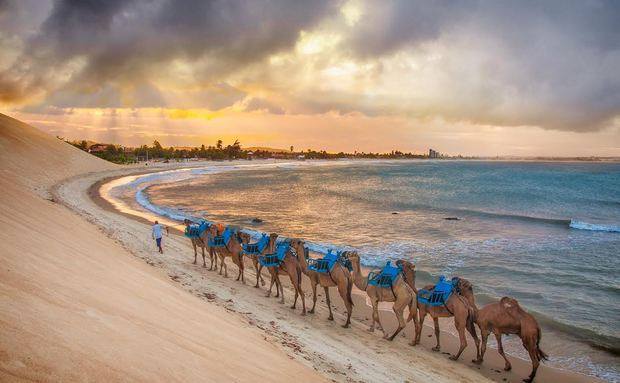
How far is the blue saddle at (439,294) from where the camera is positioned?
31.1 feet

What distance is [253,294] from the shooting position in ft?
39.9

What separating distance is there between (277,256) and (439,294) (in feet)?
15.4

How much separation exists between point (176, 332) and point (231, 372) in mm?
1360

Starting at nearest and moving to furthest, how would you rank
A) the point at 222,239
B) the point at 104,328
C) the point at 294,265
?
1. the point at 104,328
2. the point at 294,265
3. the point at 222,239

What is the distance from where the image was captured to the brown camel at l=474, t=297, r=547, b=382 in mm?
8336

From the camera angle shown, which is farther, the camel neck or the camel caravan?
the camel neck

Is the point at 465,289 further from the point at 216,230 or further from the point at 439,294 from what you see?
the point at 216,230

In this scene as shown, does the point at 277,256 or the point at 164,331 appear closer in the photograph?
the point at 164,331

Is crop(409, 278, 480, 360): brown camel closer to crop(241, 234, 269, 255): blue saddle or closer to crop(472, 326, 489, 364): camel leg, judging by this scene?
crop(472, 326, 489, 364): camel leg

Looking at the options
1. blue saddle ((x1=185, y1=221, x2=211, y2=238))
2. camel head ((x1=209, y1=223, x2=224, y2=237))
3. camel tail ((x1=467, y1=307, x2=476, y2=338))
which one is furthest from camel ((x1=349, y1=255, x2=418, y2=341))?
blue saddle ((x1=185, y1=221, x2=211, y2=238))

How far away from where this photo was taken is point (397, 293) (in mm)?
9953

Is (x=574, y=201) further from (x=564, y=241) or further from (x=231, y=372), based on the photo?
(x=231, y=372)

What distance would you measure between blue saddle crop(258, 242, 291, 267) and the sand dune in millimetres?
2606

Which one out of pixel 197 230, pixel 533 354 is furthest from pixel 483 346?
pixel 197 230
